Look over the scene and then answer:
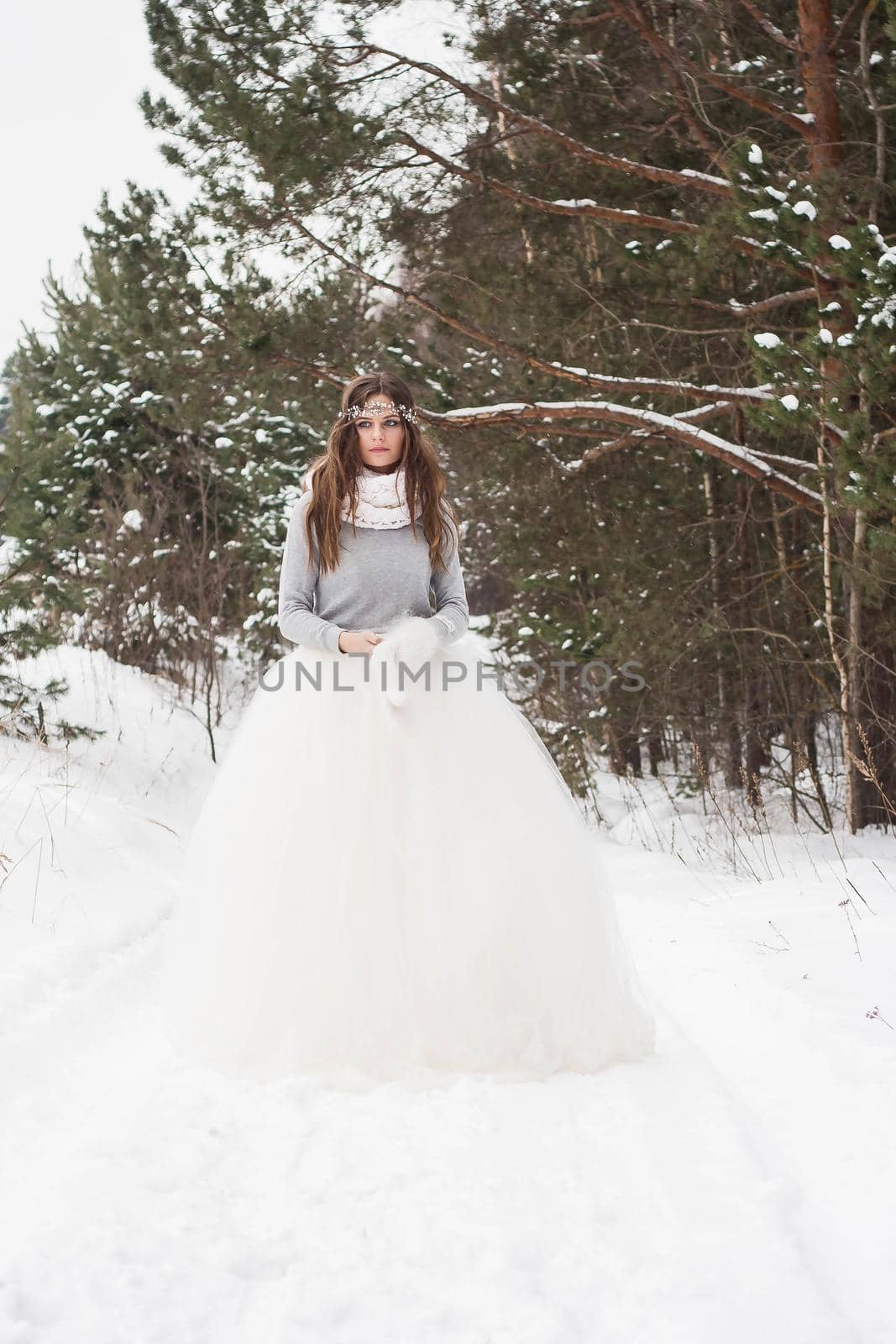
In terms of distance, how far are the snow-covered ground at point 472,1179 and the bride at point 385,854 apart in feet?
0.53

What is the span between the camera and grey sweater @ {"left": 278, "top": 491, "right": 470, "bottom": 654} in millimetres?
3391

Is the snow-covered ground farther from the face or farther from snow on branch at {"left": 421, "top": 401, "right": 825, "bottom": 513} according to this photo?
snow on branch at {"left": 421, "top": 401, "right": 825, "bottom": 513}

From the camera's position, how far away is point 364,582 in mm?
3416

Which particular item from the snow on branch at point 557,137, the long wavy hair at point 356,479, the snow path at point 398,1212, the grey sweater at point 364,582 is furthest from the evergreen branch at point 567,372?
the snow path at point 398,1212

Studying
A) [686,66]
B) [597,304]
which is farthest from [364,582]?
[597,304]

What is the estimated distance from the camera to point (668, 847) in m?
8.01

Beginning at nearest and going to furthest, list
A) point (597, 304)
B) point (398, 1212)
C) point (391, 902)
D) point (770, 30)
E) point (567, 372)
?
point (398, 1212) < point (391, 902) < point (770, 30) < point (567, 372) < point (597, 304)

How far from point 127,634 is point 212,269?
5.49 m

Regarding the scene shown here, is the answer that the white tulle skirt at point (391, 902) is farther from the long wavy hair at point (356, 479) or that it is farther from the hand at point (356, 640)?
the long wavy hair at point (356, 479)

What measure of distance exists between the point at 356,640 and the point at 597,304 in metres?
4.90

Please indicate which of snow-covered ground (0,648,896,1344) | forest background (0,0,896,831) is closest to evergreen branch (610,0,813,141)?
forest background (0,0,896,831)

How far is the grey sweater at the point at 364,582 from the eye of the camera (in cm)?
339

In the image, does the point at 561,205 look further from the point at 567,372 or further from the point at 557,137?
the point at 567,372

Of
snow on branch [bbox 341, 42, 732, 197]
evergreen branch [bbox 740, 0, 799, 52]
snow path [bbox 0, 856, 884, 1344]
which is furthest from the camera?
snow on branch [bbox 341, 42, 732, 197]
